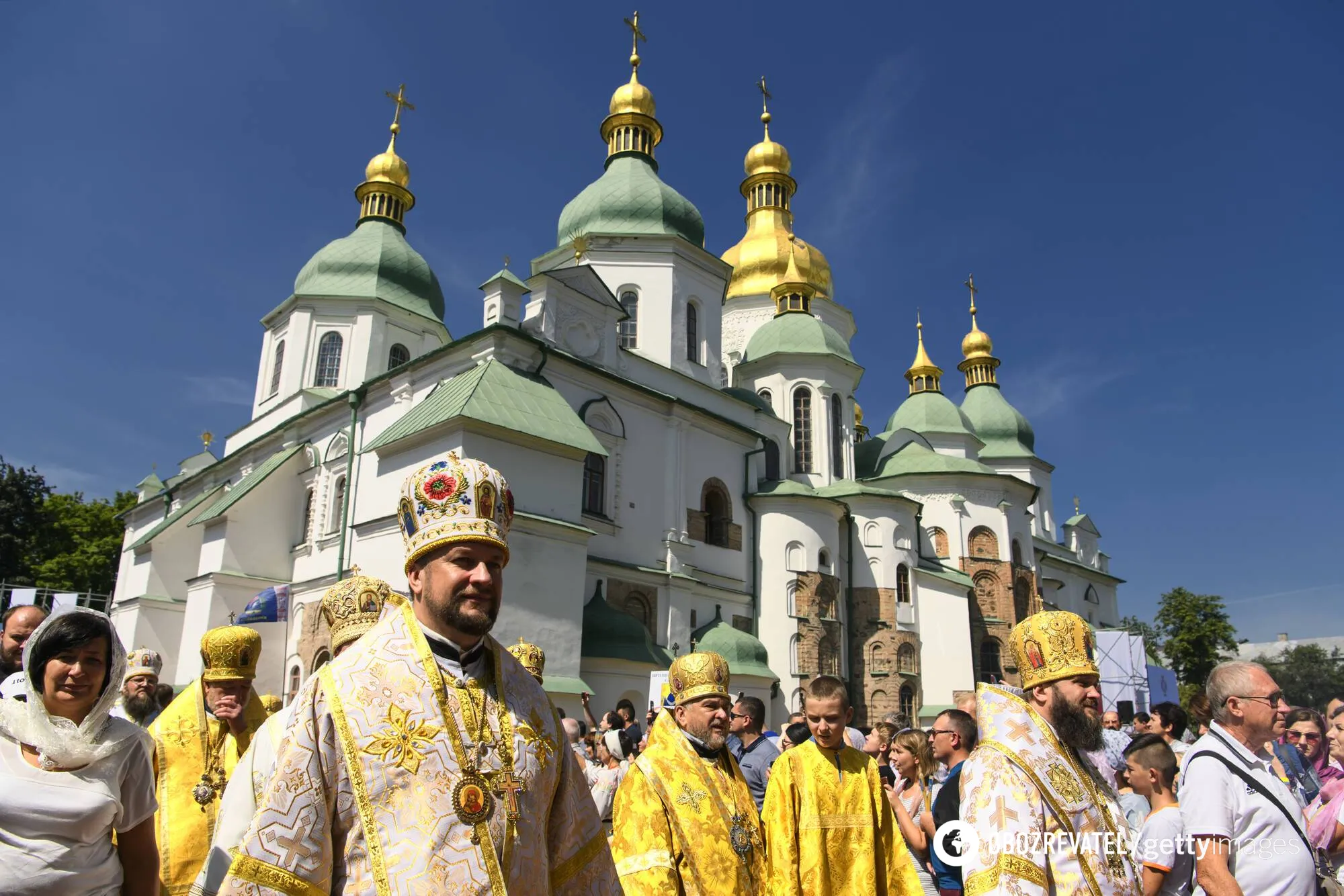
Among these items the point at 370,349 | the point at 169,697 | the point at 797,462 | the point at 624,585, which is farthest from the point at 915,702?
the point at 169,697

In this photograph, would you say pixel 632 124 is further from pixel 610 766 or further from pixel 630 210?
pixel 610 766

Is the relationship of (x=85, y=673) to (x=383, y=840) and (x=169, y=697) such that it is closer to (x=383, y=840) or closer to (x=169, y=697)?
(x=383, y=840)

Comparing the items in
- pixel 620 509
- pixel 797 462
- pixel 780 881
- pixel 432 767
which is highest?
pixel 797 462

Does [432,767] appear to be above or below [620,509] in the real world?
below

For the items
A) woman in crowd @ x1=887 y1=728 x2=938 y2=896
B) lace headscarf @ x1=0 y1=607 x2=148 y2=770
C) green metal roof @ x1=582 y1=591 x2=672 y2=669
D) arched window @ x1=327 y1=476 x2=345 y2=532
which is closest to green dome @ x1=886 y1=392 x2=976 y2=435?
green metal roof @ x1=582 y1=591 x2=672 y2=669

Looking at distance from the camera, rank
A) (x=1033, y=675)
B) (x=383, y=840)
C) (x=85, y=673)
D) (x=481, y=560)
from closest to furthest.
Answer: (x=383, y=840) < (x=481, y=560) < (x=85, y=673) < (x=1033, y=675)

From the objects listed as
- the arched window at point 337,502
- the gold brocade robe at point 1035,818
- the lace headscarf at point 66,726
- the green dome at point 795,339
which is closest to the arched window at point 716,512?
the green dome at point 795,339

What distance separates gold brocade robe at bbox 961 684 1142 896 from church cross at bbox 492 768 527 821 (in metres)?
1.72

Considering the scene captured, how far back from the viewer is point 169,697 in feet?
23.1

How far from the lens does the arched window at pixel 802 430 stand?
29.0 m

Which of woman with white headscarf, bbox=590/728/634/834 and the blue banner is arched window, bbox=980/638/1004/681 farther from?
woman with white headscarf, bbox=590/728/634/834

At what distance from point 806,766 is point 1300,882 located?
7.10 feet

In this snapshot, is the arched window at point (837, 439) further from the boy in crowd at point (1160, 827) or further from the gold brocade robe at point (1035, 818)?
the gold brocade robe at point (1035, 818)

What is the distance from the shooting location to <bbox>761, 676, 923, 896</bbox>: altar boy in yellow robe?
4.61 m
